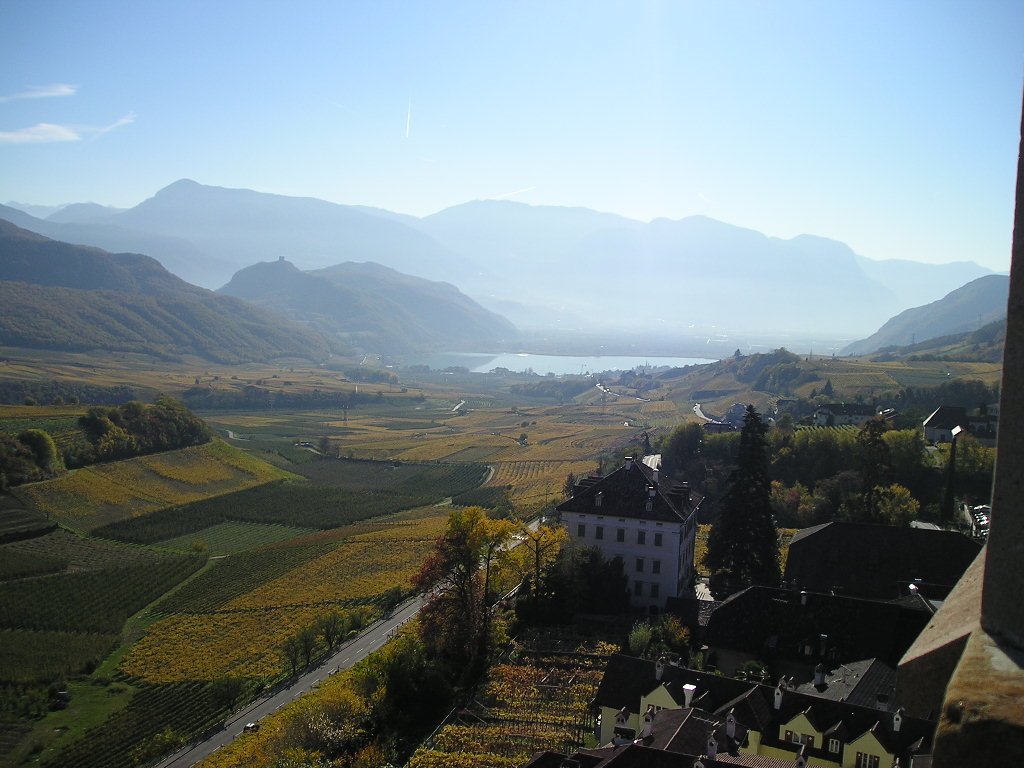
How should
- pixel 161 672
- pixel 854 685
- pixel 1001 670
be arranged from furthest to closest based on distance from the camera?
pixel 161 672, pixel 854 685, pixel 1001 670

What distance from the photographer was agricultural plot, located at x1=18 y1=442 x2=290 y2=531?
5962 cm

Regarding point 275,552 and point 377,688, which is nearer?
point 377,688

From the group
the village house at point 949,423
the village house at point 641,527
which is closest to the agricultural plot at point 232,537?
the village house at point 641,527

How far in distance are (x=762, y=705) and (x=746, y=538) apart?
14.8 meters

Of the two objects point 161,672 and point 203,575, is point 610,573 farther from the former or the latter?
point 203,575

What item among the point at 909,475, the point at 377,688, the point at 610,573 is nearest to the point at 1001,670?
the point at 377,688

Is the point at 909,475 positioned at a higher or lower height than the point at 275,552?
higher

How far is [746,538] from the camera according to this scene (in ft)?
109

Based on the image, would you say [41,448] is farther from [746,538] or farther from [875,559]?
[875,559]

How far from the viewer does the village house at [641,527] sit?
32906 mm

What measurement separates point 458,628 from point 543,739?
762 cm

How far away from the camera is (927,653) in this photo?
2596mm

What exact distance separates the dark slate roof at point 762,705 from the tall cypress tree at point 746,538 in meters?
12.1

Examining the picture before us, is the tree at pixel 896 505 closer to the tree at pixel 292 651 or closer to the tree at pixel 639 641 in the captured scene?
the tree at pixel 639 641
